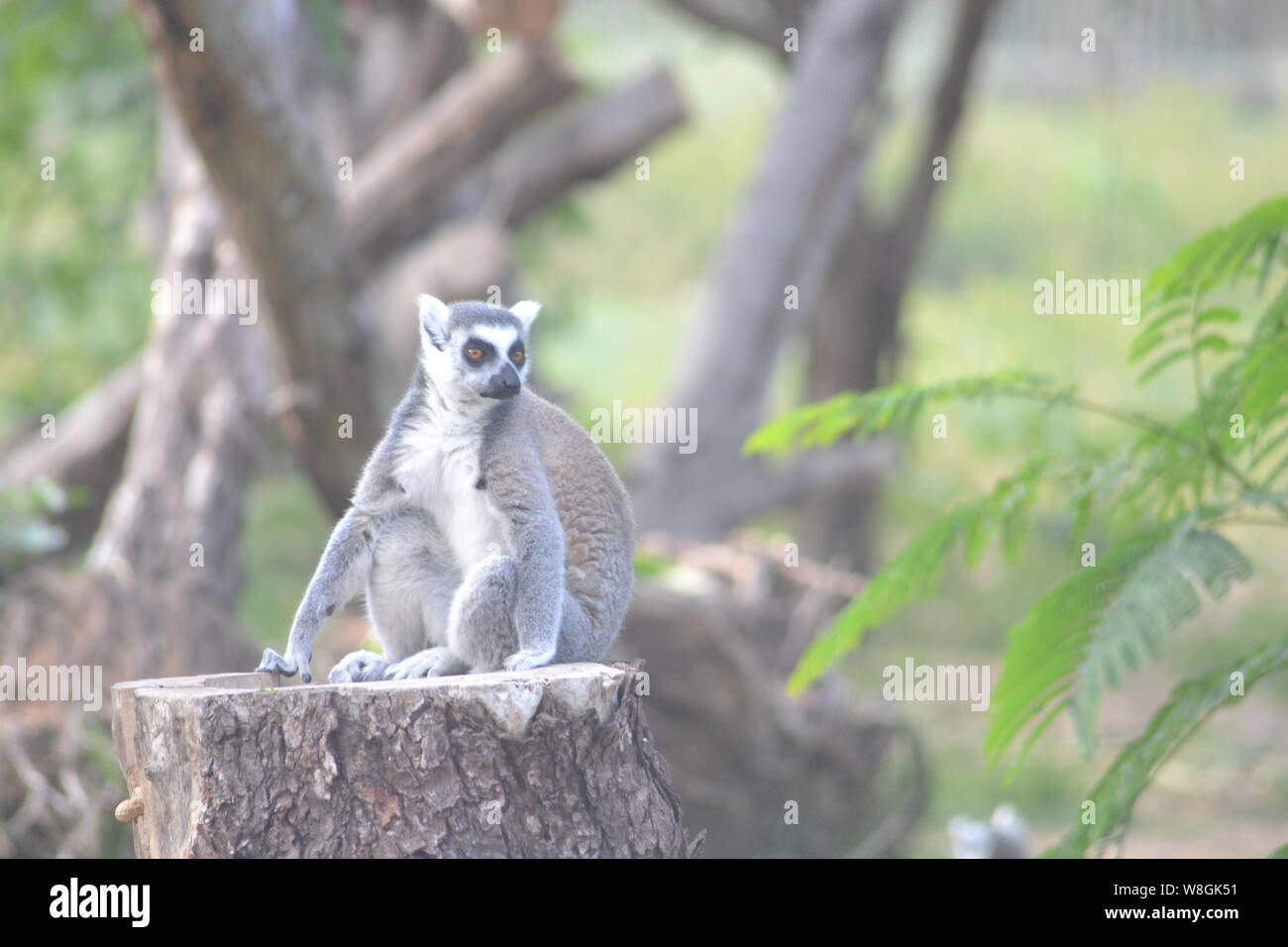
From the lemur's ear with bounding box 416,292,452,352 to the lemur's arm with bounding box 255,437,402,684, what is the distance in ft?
1.08

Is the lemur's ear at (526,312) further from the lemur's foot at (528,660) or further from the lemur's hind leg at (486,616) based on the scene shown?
the lemur's foot at (528,660)

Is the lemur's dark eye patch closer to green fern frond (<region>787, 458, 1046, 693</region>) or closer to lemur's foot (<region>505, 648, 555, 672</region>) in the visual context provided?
lemur's foot (<region>505, 648, 555, 672</region>)

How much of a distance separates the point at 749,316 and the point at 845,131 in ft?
4.64

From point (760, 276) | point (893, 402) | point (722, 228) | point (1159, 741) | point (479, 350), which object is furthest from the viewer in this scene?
point (722, 228)

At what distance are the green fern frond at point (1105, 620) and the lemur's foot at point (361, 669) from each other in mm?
1639

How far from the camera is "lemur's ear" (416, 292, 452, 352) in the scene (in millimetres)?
3885

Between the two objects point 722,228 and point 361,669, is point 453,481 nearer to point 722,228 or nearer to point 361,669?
point 361,669

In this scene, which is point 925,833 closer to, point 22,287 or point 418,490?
point 418,490

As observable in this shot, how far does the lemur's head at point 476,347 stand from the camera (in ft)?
12.1

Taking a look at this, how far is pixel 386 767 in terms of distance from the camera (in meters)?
2.97

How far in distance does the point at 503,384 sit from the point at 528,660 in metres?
0.75

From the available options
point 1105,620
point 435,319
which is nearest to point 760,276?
point 435,319

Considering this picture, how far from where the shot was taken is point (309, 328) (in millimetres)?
5988

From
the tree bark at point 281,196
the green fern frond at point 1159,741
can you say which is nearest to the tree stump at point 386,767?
the green fern frond at point 1159,741
